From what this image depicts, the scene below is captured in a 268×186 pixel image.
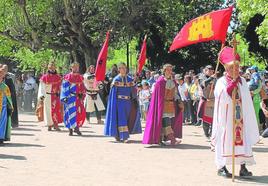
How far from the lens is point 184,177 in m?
9.02

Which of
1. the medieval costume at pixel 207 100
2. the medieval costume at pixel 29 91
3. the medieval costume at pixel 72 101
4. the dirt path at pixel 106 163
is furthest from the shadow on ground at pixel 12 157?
the medieval costume at pixel 29 91

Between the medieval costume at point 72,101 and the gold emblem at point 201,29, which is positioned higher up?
the gold emblem at point 201,29

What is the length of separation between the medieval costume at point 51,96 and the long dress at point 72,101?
180 cm

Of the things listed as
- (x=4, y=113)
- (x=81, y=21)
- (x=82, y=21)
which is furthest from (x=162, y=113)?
(x=82, y=21)

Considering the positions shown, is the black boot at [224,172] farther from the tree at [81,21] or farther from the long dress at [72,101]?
the tree at [81,21]

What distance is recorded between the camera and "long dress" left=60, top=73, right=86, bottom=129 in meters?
15.4

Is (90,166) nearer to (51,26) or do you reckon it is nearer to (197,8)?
(51,26)

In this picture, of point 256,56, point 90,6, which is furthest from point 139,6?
point 256,56

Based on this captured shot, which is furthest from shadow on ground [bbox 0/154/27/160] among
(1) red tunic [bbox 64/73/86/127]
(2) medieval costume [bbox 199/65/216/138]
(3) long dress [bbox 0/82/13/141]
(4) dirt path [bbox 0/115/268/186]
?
(2) medieval costume [bbox 199/65/216/138]

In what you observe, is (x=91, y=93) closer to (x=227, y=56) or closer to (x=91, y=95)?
(x=91, y=95)

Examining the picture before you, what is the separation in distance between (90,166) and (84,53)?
19.7 metres

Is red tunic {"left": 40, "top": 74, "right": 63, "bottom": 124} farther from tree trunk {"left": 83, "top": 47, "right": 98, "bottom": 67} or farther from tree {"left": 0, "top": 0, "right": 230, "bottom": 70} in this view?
tree trunk {"left": 83, "top": 47, "right": 98, "bottom": 67}

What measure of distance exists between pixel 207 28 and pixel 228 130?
8.04 ft

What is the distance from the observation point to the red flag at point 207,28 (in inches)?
408
